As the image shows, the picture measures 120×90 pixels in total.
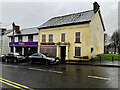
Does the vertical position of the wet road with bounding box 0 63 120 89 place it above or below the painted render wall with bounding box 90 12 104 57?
below

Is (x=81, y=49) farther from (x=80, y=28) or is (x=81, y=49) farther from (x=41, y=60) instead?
(x=41, y=60)

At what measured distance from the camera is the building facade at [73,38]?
54.8 feet

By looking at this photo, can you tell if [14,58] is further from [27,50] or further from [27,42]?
[27,50]

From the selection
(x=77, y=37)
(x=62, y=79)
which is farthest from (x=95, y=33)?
(x=62, y=79)

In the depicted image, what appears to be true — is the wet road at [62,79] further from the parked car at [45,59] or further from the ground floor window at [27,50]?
the ground floor window at [27,50]

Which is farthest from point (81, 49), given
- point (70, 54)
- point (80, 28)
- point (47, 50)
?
point (47, 50)

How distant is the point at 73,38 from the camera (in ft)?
59.0

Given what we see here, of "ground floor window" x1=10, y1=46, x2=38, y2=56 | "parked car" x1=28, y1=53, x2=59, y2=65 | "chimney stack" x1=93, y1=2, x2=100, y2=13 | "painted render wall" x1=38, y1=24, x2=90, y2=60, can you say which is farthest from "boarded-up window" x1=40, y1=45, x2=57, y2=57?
"chimney stack" x1=93, y1=2, x2=100, y2=13

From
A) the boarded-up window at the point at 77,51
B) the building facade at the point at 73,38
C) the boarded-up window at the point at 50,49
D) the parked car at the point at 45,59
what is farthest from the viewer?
the boarded-up window at the point at 50,49

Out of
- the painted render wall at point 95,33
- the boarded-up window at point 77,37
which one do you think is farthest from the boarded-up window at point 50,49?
the painted render wall at point 95,33

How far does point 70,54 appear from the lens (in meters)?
18.2

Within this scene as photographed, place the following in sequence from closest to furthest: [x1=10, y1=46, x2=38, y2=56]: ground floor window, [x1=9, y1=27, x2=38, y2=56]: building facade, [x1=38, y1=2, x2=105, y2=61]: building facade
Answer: [x1=38, y1=2, x2=105, y2=61]: building facade < [x1=9, y1=27, x2=38, y2=56]: building facade < [x1=10, y1=46, x2=38, y2=56]: ground floor window

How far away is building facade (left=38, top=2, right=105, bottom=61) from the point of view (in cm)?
1670

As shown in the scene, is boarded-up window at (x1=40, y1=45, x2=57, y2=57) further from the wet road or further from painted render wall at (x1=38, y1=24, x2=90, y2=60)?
the wet road
